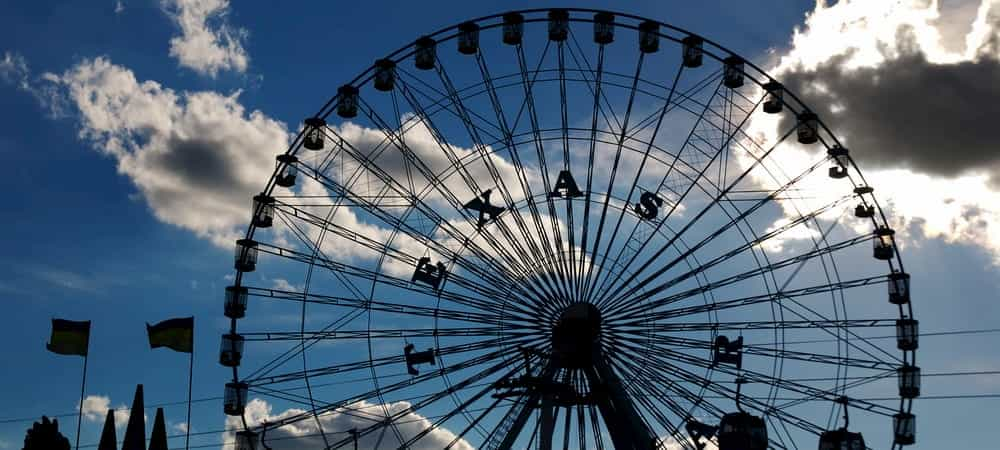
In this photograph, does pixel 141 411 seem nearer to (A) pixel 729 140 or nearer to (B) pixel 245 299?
(B) pixel 245 299

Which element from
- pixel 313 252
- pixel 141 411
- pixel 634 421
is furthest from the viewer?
pixel 141 411

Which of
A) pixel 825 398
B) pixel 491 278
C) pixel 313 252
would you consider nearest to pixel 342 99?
pixel 313 252

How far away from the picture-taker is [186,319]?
182 ft

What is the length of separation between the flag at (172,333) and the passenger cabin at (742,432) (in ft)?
72.4

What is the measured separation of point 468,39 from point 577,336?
12304 mm

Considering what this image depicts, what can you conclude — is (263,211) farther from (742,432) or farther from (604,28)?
(742,432)

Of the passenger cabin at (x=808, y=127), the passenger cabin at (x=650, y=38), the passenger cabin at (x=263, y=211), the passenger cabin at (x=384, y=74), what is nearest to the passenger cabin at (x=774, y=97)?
the passenger cabin at (x=808, y=127)

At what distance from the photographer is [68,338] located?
56.3 meters

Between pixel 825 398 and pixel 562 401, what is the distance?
30.5ft

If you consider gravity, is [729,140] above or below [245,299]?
above

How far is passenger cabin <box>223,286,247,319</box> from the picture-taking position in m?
49.2

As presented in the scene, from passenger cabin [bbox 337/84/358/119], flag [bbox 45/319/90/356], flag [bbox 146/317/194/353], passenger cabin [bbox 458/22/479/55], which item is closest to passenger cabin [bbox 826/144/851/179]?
passenger cabin [bbox 458/22/479/55]

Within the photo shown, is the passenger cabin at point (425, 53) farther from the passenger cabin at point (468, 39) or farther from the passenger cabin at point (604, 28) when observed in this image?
the passenger cabin at point (604, 28)

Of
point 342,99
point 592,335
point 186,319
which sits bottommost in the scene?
point 592,335
